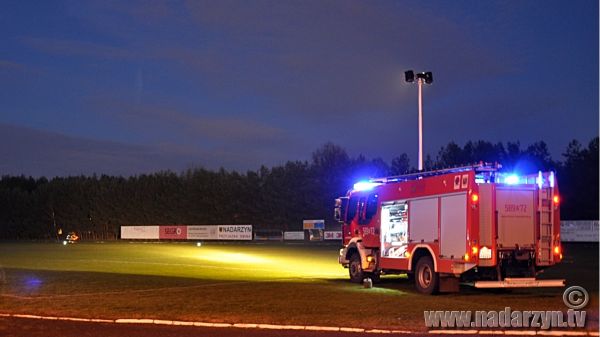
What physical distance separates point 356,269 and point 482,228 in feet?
21.8

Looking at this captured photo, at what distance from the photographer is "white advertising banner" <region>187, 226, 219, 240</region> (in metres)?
85.8

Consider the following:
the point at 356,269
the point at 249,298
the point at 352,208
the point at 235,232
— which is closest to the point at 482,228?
the point at 249,298

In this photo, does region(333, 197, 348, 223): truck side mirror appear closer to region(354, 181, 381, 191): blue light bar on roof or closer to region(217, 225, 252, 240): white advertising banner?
region(354, 181, 381, 191): blue light bar on roof

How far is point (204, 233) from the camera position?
3401 inches

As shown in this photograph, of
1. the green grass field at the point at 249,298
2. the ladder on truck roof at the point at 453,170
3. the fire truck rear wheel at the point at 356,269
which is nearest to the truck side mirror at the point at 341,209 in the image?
the fire truck rear wheel at the point at 356,269

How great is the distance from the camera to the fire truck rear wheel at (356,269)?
945 inches

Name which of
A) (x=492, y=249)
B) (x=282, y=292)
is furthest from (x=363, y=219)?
(x=492, y=249)

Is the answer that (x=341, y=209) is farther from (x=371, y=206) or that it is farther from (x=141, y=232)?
(x=141, y=232)

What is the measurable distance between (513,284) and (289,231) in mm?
71846

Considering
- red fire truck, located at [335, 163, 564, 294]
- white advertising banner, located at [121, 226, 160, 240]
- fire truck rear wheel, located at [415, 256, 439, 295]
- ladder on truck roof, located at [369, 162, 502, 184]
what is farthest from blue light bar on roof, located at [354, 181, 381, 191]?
white advertising banner, located at [121, 226, 160, 240]

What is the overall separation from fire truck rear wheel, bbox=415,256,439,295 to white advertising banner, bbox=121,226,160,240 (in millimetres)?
72679

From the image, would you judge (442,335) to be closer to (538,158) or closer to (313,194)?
(538,158)

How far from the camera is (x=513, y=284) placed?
1862 centimetres

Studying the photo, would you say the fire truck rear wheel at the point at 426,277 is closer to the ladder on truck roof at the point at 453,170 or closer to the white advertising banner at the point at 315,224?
the ladder on truck roof at the point at 453,170
